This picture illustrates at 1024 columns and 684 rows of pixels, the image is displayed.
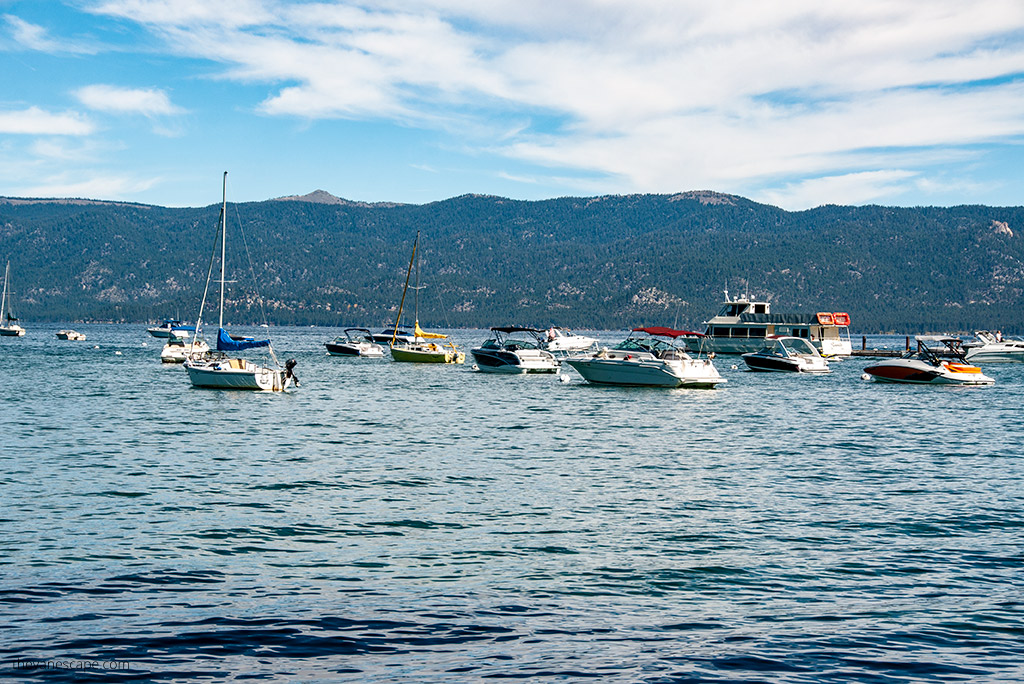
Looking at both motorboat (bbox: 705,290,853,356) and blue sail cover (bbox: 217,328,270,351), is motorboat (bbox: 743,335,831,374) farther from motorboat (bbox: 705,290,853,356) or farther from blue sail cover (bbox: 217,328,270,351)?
blue sail cover (bbox: 217,328,270,351)

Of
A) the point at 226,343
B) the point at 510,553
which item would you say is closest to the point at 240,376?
the point at 226,343

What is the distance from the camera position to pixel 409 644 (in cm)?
1294

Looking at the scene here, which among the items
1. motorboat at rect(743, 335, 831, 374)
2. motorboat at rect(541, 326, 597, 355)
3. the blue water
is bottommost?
the blue water

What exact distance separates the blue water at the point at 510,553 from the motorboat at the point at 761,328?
90.9 meters

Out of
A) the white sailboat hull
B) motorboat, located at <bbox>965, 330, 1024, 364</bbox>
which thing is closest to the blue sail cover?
the white sailboat hull

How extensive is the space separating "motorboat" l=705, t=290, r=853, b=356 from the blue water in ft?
298

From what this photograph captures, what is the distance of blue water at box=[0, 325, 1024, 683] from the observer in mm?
12586

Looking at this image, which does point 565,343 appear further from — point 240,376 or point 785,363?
point 240,376

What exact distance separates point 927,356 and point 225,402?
195 ft

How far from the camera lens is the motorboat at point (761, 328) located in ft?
438

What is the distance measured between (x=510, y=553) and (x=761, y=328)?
120 metres

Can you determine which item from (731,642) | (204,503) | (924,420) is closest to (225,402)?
(204,503)

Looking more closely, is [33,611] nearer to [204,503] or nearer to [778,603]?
[204,503]

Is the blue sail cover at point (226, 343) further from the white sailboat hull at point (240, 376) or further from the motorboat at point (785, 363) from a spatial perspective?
the motorboat at point (785, 363)
